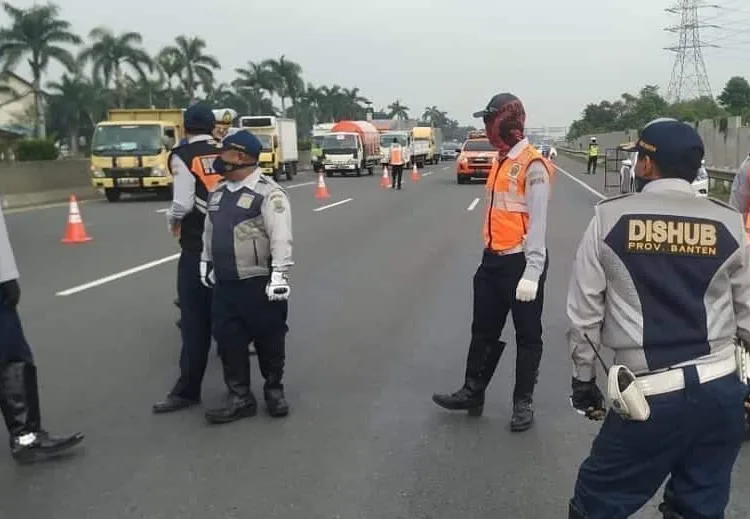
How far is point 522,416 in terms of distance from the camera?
5316 mm

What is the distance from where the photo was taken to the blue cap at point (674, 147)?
295cm

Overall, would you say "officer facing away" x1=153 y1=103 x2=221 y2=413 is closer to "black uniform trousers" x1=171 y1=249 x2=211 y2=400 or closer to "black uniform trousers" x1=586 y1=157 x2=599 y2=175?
"black uniform trousers" x1=171 y1=249 x2=211 y2=400

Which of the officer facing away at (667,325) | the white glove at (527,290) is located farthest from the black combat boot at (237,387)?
the officer facing away at (667,325)

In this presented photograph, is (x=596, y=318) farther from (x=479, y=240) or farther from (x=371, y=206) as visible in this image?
(x=371, y=206)

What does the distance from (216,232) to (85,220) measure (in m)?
14.7

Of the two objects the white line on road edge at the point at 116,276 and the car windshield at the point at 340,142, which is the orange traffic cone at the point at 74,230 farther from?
the car windshield at the point at 340,142

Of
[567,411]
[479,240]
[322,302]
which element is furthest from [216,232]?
[479,240]

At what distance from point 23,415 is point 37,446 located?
18 cm

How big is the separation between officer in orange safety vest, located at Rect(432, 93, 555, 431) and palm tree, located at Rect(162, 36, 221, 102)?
70.4 metres

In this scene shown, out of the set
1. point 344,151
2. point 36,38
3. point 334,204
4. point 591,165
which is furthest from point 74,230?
point 36,38

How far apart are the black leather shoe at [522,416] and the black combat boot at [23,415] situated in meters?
2.51

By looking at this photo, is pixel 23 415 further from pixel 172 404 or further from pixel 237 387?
pixel 237 387

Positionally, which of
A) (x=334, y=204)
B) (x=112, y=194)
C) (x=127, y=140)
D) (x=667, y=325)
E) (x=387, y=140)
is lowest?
(x=334, y=204)

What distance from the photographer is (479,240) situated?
49.8ft
